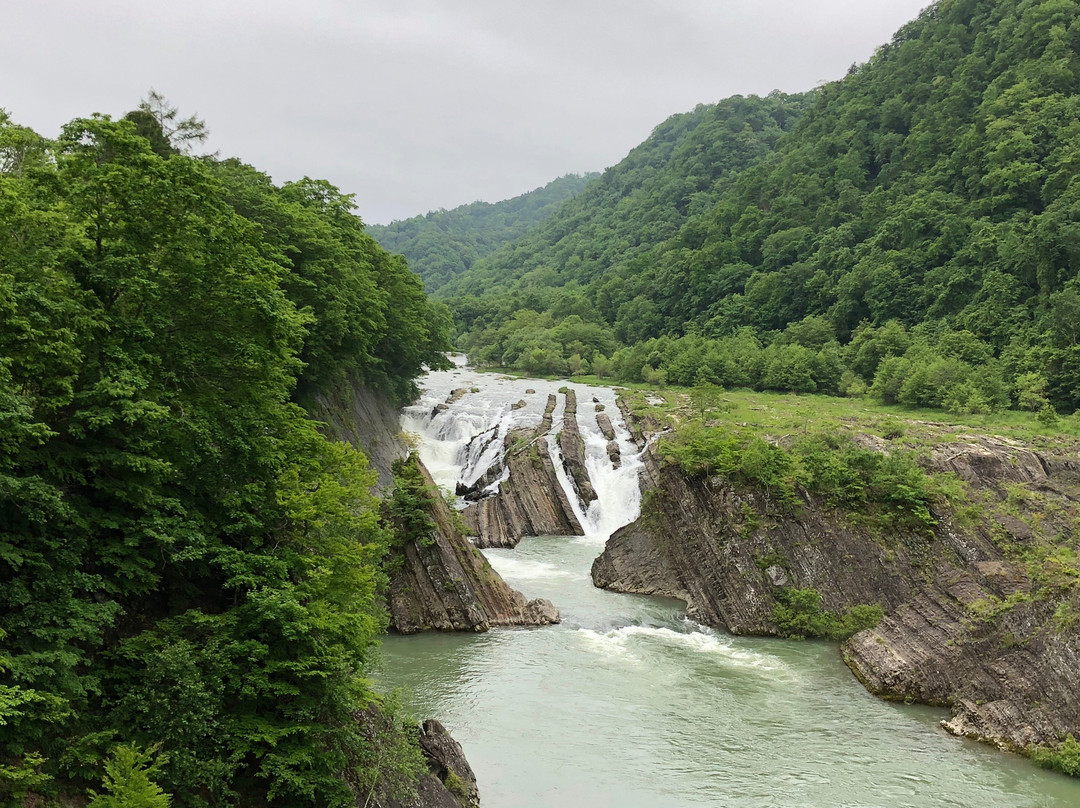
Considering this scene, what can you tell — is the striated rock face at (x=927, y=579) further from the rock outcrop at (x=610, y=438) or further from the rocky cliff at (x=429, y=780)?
the rocky cliff at (x=429, y=780)

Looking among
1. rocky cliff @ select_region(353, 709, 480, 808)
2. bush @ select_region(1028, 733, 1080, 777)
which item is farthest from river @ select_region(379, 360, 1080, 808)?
rocky cliff @ select_region(353, 709, 480, 808)

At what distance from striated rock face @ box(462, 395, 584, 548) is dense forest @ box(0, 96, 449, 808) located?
78.1 feet

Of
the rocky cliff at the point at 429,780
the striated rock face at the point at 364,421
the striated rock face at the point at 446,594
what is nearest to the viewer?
the rocky cliff at the point at 429,780

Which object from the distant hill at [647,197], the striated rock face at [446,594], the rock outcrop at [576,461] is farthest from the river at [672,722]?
the distant hill at [647,197]

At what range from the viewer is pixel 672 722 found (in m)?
22.5

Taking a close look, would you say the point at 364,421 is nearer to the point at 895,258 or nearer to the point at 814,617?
the point at 814,617

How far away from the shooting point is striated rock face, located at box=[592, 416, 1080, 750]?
22812mm

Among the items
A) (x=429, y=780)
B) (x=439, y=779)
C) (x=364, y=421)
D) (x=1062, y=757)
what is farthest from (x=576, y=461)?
(x=429, y=780)

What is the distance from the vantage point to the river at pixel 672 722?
19.1 metres

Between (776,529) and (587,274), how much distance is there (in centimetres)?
11534

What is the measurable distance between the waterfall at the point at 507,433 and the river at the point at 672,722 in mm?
11541

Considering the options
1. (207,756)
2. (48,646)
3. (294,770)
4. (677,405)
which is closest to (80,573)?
(48,646)

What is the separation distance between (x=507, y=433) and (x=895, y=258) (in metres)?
47.5

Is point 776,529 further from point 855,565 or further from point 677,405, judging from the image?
point 677,405
